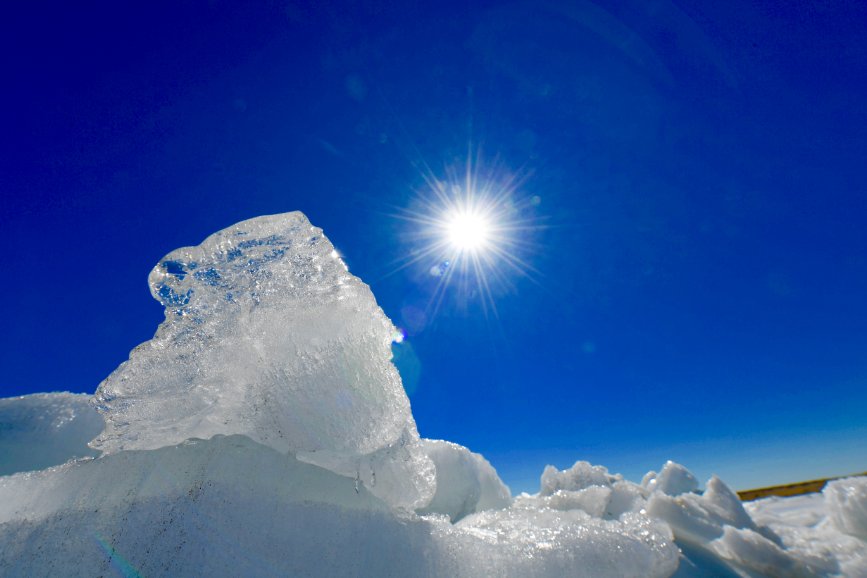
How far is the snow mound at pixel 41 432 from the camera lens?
5.35ft

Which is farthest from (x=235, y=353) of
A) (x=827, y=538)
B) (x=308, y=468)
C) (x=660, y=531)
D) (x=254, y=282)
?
(x=827, y=538)

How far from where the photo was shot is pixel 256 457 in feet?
4.54

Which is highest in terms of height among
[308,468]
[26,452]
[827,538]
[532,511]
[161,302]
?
[161,302]

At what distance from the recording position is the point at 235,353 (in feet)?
4.55

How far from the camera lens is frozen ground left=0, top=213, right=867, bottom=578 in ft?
3.73

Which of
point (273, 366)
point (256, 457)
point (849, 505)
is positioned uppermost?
point (273, 366)

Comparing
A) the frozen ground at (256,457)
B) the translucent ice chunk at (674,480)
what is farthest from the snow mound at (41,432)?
the translucent ice chunk at (674,480)

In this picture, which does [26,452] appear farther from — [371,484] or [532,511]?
[532,511]

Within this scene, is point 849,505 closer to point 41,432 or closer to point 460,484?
point 460,484

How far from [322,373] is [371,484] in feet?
1.43

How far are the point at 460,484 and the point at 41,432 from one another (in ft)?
7.59

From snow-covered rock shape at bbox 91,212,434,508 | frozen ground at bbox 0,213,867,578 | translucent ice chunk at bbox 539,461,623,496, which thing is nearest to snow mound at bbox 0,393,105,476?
frozen ground at bbox 0,213,867,578

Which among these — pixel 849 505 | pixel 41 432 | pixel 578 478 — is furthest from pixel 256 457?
pixel 849 505

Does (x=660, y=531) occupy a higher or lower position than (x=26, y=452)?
lower
